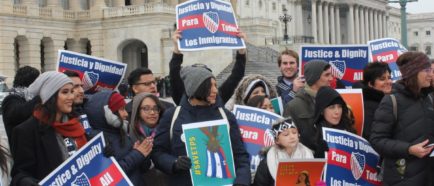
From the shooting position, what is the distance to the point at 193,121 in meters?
6.52

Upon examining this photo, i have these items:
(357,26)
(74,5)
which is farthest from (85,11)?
(357,26)

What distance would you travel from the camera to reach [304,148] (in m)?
6.75

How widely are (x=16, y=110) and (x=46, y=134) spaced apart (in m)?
1.45

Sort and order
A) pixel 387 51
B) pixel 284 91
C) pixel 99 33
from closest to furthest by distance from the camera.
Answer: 1. pixel 284 91
2. pixel 387 51
3. pixel 99 33

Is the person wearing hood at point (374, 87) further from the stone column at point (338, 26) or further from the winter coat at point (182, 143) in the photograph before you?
the stone column at point (338, 26)

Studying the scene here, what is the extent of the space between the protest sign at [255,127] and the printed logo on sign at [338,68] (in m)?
2.61

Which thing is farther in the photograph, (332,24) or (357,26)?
(357,26)

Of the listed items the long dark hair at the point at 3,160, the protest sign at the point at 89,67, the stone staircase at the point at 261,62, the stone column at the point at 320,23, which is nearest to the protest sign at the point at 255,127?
the long dark hair at the point at 3,160

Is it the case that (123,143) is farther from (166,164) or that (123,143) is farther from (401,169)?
(401,169)

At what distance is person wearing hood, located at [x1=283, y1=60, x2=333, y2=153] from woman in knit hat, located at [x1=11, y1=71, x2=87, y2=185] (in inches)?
86.4

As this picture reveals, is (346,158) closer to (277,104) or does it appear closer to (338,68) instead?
(277,104)

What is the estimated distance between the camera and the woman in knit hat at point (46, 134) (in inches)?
241

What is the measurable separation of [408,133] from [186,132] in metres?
2.11

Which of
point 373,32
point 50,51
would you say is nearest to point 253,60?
point 50,51
